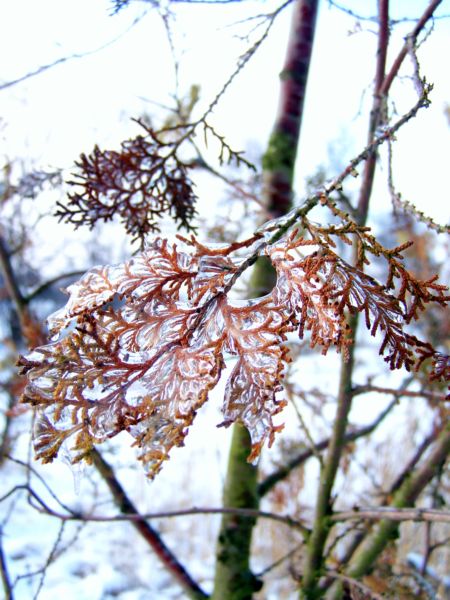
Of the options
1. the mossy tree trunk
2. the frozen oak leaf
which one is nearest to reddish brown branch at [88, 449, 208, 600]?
the mossy tree trunk

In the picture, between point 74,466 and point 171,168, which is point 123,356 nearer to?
point 74,466

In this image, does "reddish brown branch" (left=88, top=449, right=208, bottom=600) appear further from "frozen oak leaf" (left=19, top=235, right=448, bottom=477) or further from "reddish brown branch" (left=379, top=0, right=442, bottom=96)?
"reddish brown branch" (left=379, top=0, right=442, bottom=96)

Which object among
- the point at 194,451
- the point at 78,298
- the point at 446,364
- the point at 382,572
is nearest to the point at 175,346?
the point at 78,298

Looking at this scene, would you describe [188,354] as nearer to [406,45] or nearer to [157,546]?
[406,45]

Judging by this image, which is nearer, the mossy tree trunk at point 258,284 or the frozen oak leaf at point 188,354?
the frozen oak leaf at point 188,354

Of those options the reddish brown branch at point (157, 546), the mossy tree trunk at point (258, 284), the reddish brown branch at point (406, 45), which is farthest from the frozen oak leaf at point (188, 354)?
the reddish brown branch at point (157, 546)

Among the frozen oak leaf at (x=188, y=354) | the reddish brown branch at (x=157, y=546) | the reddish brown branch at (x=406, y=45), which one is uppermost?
the reddish brown branch at (x=406, y=45)

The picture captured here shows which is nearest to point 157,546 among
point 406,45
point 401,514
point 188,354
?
point 401,514

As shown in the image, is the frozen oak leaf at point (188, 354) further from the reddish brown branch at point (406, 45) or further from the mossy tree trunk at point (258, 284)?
the mossy tree trunk at point (258, 284)

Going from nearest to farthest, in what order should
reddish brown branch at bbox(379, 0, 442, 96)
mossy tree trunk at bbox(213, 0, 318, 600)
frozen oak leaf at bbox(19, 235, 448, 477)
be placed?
frozen oak leaf at bbox(19, 235, 448, 477), reddish brown branch at bbox(379, 0, 442, 96), mossy tree trunk at bbox(213, 0, 318, 600)
